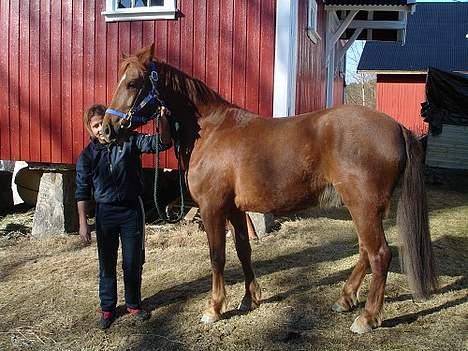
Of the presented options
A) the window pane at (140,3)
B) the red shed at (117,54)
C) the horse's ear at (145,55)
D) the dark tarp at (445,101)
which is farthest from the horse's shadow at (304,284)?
the dark tarp at (445,101)

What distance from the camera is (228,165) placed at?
3625 mm

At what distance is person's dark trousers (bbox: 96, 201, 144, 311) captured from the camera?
3.73 metres

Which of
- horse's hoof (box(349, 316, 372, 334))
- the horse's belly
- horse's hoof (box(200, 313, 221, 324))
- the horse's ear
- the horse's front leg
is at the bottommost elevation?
horse's hoof (box(200, 313, 221, 324))

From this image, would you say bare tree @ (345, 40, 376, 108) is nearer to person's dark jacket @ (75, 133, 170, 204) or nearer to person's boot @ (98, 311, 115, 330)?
person's dark jacket @ (75, 133, 170, 204)

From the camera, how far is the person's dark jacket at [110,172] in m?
3.70

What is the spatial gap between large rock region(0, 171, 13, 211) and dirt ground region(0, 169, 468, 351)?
2.23m

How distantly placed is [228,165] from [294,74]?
10.7 feet

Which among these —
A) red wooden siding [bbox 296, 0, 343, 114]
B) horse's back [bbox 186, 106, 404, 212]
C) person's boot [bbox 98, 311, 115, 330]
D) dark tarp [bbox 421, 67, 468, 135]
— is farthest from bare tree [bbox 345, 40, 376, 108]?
person's boot [bbox 98, 311, 115, 330]

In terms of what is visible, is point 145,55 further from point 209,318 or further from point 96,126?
point 209,318

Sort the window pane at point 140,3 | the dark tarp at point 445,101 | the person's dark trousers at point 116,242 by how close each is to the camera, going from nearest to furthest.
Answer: the person's dark trousers at point 116,242
the window pane at point 140,3
the dark tarp at point 445,101

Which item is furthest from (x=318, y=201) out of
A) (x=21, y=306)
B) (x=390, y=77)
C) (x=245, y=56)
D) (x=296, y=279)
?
(x=390, y=77)

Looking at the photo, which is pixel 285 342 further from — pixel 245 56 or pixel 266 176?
pixel 245 56

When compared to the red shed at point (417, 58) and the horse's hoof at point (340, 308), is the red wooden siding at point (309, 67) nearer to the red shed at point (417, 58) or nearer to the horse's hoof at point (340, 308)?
the horse's hoof at point (340, 308)

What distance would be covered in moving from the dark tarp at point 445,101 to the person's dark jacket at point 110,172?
29.4ft
